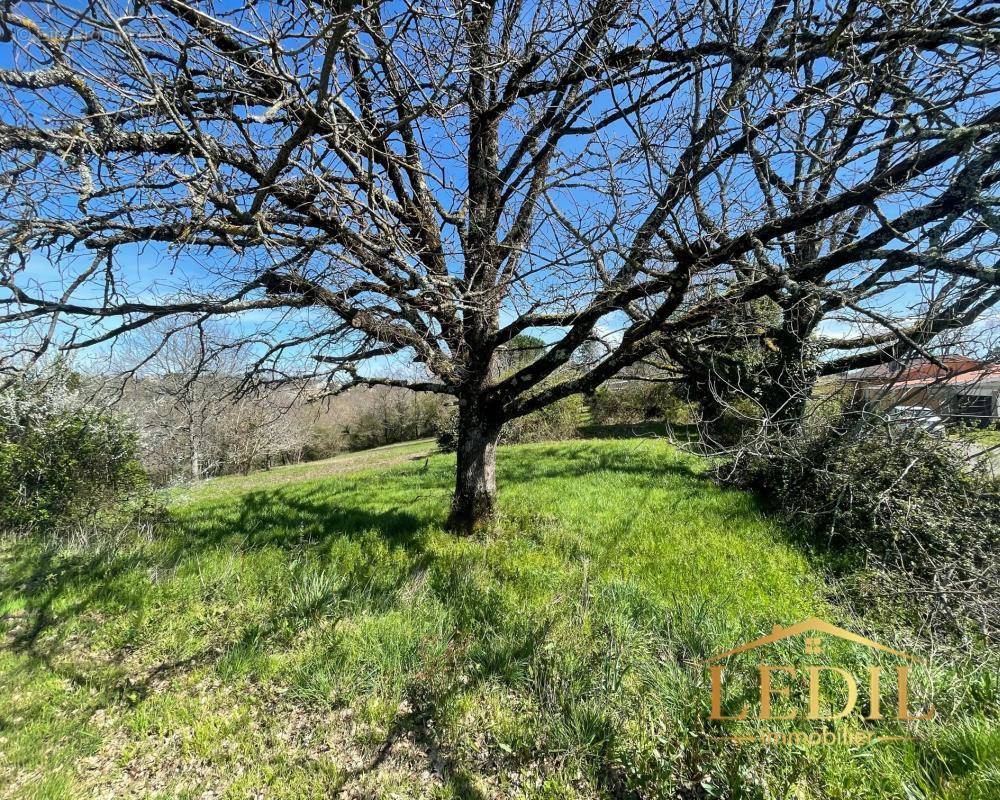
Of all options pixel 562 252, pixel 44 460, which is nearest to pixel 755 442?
pixel 562 252

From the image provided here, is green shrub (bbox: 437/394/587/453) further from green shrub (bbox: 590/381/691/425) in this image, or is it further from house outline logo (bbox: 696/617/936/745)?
house outline logo (bbox: 696/617/936/745)

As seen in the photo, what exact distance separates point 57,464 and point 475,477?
7.13 m

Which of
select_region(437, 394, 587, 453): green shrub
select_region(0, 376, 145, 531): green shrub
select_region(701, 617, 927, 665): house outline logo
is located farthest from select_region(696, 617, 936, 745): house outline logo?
select_region(437, 394, 587, 453): green shrub

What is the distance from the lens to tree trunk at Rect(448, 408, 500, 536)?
16.5 ft

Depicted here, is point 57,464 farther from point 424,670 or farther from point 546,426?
point 546,426

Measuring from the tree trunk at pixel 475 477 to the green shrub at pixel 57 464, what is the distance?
5656 mm

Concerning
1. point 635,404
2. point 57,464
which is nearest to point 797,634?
point 57,464

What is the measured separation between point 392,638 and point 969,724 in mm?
3406

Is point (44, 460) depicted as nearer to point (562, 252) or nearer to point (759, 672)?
point (562, 252)

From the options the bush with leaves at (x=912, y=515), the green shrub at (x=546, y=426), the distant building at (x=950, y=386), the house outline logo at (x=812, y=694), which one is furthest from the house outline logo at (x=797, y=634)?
the green shrub at (x=546, y=426)

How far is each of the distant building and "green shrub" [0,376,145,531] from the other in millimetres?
9699

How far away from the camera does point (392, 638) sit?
114 inches

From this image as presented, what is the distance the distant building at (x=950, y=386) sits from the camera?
2.63 meters

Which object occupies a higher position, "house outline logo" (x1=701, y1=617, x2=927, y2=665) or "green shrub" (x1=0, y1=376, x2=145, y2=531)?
"green shrub" (x1=0, y1=376, x2=145, y2=531)
